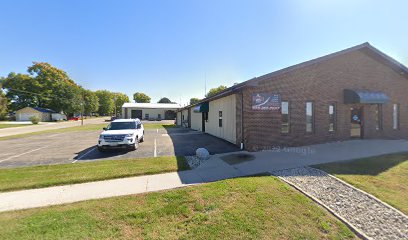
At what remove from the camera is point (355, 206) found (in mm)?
4570

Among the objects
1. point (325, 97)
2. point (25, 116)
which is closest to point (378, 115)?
point (325, 97)

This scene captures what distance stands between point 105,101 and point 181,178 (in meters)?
105

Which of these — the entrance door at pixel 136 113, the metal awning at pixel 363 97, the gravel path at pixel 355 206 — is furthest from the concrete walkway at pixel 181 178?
the entrance door at pixel 136 113

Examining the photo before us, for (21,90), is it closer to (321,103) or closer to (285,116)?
(285,116)

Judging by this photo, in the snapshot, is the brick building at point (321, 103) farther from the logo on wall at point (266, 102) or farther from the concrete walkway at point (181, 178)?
the concrete walkway at point (181, 178)

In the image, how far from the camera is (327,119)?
12297 millimetres

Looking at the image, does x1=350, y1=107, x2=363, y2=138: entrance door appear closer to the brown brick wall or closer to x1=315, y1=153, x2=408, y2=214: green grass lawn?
the brown brick wall

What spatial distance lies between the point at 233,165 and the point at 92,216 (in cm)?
509

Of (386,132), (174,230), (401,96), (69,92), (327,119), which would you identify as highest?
(69,92)

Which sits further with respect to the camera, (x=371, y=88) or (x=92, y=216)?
(x=371, y=88)

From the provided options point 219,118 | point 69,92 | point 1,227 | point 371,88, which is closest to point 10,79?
point 69,92

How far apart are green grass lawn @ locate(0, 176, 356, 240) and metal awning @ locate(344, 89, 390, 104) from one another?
10257 millimetres

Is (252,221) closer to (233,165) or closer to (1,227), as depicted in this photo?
(233,165)

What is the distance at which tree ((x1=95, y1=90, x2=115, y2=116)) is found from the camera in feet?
321
